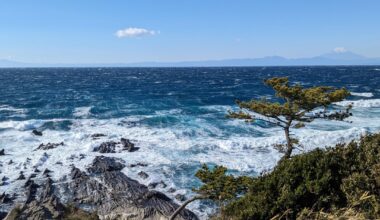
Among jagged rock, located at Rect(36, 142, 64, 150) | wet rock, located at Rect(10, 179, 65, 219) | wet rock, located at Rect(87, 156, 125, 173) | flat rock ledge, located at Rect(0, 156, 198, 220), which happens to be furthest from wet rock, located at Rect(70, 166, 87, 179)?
jagged rock, located at Rect(36, 142, 64, 150)

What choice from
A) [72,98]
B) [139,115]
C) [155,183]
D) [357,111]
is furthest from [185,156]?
[72,98]

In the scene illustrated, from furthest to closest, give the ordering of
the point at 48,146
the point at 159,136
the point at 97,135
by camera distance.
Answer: the point at 97,135 < the point at 159,136 < the point at 48,146

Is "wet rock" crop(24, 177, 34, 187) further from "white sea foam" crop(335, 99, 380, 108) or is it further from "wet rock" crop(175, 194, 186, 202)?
"white sea foam" crop(335, 99, 380, 108)

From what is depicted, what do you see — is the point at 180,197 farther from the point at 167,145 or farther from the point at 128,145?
the point at 128,145

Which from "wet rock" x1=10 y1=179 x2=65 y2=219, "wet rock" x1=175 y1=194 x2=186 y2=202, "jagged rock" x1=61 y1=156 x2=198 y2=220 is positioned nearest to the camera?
"wet rock" x1=10 y1=179 x2=65 y2=219

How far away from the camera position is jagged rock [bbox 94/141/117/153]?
113ft

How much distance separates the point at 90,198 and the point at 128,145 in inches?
468

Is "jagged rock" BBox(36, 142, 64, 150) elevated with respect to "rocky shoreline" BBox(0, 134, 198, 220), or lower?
elevated

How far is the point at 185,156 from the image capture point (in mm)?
32281

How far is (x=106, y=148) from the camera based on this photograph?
3488 centimetres

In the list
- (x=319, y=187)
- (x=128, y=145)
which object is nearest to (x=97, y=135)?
(x=128, y=145)

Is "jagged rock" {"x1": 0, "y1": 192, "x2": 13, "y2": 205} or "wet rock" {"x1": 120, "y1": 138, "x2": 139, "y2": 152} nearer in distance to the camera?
"jagged rock" {"x1": 0, "y1": 192, "x2": 13, "y2": 205}

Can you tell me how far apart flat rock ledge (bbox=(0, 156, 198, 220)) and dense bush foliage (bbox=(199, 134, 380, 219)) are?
10.3 metres

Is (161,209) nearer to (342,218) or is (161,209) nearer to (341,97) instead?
(341,97)
